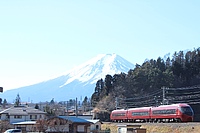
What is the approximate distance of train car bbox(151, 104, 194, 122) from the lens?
1539 inches

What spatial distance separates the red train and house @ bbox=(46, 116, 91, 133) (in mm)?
7868

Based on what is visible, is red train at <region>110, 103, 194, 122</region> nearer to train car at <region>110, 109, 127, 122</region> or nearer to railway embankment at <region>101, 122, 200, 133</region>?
train car at <region>110, 109, 127, 122</region>

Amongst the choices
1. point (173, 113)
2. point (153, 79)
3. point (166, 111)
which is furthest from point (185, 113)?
point (153, 79)

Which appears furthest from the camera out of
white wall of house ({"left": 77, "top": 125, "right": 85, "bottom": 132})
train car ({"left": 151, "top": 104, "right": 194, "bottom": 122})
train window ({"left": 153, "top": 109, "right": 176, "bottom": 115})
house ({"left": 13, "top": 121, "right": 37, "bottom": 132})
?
house ({"left": 13, "top": 121, "right": 37, "bottom": 132})

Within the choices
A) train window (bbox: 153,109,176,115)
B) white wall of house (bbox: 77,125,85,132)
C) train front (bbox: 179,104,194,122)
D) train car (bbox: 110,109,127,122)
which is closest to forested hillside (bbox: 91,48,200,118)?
train car (bbox: 110,109,127,122)

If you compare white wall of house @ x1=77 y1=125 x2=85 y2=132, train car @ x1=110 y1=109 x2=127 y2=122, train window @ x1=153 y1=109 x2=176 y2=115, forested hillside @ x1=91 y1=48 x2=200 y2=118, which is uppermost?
forested hillside @ x1=91 y1=48 x2=200 y2=118

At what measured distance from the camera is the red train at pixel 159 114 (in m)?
39.2

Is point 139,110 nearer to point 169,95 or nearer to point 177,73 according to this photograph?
point 169,95

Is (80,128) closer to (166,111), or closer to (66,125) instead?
(66,125)

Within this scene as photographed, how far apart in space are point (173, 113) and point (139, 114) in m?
8.59

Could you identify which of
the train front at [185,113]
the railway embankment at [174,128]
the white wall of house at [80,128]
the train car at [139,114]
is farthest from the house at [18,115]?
the train front at [185,113]

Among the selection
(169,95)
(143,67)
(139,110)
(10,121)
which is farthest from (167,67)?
(10,121)

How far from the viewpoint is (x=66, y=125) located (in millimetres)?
41281

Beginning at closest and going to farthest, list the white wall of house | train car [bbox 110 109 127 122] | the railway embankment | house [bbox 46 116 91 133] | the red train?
1. the railway embankment
2. the red train
3. house [bbox 46 116 91 133]
4. the white wall of house
5. train car [bbox 110 109 127 122]
